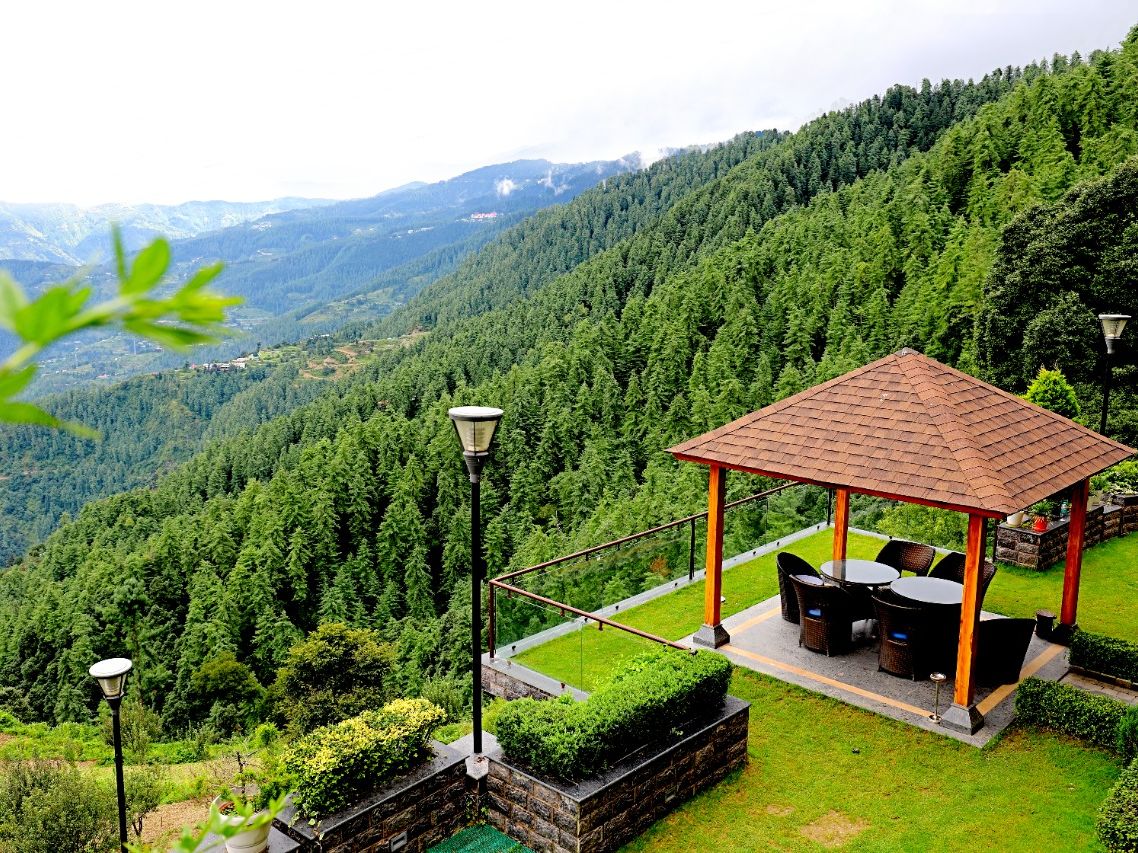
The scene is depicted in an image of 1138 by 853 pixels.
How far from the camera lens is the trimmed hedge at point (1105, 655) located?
29.3 feet

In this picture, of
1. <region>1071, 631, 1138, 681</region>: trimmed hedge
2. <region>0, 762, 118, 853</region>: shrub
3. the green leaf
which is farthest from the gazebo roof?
<region>0, 762, 118, 853</region>: shrub

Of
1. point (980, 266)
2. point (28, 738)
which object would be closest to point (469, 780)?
point (28, 738)

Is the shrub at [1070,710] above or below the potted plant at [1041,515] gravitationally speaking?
below

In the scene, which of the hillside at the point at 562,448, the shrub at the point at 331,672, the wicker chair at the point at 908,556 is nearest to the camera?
the wicker chair at the point at 908,556

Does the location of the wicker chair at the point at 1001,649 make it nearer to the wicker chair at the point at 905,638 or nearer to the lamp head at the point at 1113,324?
the wicker chair at the point at 905,638

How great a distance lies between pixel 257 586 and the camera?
42.3 meters

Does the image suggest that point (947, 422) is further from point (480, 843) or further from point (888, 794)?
point (480, 843)

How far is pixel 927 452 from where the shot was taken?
27.9 feet

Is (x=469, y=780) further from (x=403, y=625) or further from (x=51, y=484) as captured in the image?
(x=51, y=484)

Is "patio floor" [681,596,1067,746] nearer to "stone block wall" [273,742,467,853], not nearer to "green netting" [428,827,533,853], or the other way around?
"green netting" [428,827,533,853]

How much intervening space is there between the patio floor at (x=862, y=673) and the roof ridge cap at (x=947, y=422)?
2.44m

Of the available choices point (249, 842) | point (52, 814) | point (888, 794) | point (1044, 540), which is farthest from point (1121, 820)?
point (52, 814)

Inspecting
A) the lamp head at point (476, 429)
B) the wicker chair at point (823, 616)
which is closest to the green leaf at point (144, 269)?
the lamp head at point (476, 429)

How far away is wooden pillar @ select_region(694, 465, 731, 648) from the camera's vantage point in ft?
31.8
